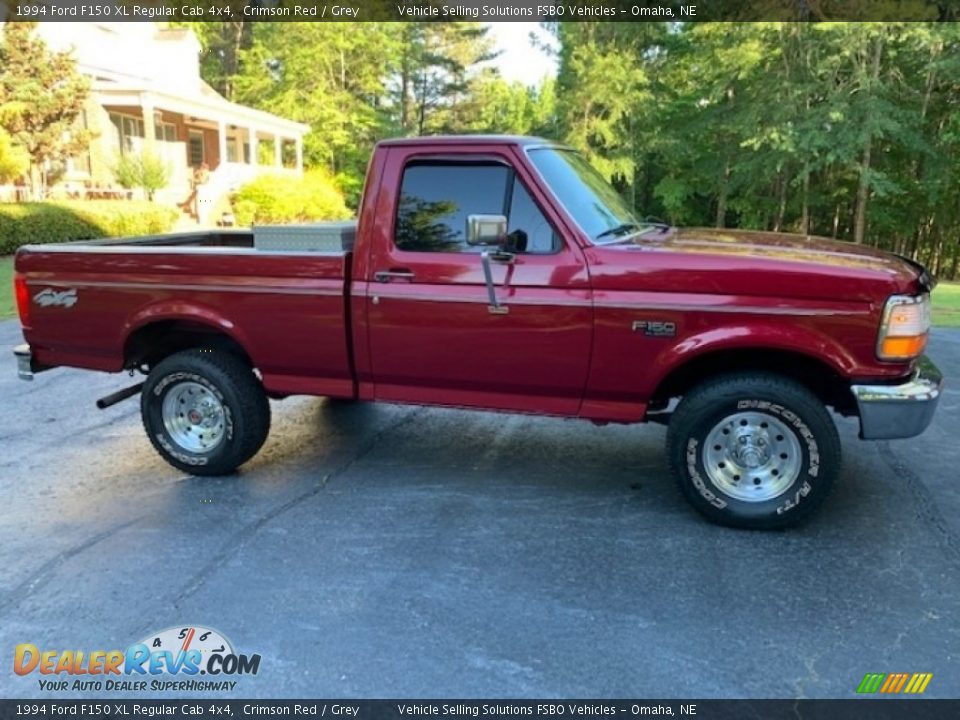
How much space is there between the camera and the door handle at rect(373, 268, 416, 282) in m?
4.36

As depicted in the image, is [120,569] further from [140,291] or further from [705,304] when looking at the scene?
[705,304]

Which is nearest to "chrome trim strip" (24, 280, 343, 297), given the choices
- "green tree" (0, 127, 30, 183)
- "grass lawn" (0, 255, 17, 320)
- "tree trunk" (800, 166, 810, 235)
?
"grass lawn" (0, 255, 17, 320)

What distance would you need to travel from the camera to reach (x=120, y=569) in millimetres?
3713

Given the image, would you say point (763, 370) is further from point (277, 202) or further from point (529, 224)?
point (277, 202)

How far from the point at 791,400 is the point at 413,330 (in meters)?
2.08

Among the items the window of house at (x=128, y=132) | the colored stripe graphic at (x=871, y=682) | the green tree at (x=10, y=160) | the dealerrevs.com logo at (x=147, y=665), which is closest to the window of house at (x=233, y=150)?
the window of house at (x=128, y=132)

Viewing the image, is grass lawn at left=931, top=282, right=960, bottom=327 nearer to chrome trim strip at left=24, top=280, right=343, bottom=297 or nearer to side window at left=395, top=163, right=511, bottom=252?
side window at left=395, top=163, right=511, bottom=252

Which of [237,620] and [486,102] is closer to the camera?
[237,620]

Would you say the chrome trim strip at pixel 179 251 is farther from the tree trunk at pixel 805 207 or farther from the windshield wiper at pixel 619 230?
the tree trunk at pixel 805 207

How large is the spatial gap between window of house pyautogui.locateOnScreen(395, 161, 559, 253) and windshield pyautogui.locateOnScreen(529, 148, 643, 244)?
0.19 metres

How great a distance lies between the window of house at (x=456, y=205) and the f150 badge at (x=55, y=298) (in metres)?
2.29

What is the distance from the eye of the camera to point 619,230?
451cm

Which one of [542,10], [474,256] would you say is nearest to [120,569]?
[474,256]

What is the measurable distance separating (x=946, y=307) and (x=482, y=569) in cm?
1131
